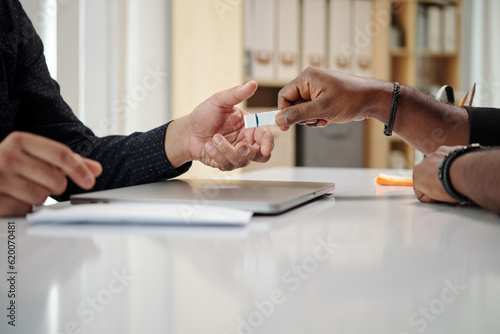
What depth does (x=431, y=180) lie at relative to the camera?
71 centimetres

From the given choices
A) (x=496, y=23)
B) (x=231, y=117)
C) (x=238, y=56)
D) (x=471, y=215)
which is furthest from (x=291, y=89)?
(x=496, y=23)

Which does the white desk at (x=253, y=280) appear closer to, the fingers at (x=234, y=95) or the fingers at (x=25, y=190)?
the fingers at (x=25, y=190)

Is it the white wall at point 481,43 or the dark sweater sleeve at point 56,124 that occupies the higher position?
the white wall at point 481,43

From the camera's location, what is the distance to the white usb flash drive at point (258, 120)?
0.83 metres

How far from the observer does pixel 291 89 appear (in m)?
0.93

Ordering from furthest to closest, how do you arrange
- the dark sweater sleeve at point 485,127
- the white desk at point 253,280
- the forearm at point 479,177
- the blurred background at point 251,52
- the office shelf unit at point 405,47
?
the office shelf unit at point 405,47, the blurred background at point 251,52, the dark sweater sleeve at point 485,127, the forearm at point 479,177, the white desk at point 253,280

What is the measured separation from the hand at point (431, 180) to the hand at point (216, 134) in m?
0.31

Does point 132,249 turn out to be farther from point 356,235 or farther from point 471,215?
point 471,215

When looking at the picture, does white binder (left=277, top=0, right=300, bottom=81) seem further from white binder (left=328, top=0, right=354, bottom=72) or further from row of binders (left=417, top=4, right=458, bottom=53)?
row of binders (left=417, top=4, right=458, bottom=53)

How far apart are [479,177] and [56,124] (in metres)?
0.88

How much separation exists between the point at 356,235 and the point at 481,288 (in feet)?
0.59

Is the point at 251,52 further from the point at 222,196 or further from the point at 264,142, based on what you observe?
the point at 222,196

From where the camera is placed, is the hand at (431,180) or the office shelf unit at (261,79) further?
the office shelf unit at (261,79)

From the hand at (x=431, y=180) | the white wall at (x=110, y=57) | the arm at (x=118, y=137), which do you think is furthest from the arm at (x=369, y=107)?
the white wall at (x=110, y=57)
